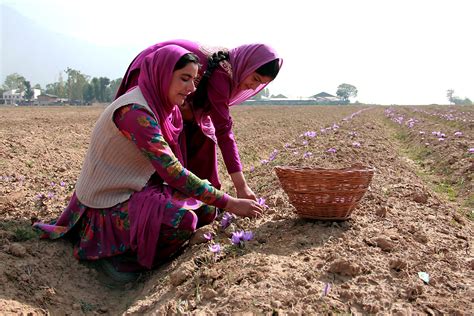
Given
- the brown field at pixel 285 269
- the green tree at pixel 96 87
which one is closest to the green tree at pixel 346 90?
the green tree at pixel 96 87

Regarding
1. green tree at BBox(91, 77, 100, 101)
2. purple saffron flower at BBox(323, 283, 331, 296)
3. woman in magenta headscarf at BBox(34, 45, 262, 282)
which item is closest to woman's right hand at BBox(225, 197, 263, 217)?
woman in magenta headscarf at BBox(34, 45, 262, 282)

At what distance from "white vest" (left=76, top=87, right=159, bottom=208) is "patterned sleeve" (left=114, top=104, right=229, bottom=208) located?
5.7 inches

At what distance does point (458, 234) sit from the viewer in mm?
3424

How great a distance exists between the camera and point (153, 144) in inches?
107

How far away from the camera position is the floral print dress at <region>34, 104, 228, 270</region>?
273 cm

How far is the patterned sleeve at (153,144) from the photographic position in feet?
8.91

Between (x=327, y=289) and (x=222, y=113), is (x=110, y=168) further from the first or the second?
(x=327, y=289)

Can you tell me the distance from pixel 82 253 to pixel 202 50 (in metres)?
1.55

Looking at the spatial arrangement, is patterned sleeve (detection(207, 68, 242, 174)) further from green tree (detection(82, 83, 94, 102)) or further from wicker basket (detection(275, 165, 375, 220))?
green tree (detection(82, 83, 94, 102))

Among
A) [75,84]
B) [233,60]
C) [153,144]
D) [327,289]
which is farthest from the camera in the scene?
[75,84]

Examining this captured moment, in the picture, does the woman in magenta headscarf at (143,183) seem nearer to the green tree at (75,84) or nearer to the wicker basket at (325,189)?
the wicker basket at (325,189)

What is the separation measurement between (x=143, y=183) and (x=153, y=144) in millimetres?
405

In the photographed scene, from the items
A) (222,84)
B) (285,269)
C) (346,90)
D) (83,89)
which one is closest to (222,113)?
(222,84)

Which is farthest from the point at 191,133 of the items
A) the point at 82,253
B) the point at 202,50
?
the point at 82,253
